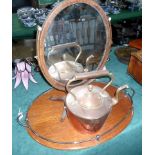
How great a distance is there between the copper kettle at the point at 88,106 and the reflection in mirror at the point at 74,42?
0.12m

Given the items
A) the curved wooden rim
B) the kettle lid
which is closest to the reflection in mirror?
the curved wooden rim

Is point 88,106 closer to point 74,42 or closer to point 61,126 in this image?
point 61,126

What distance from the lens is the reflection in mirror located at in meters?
0.82

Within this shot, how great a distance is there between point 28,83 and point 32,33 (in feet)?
1.49

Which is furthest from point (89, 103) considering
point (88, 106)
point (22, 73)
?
point (22, 73)

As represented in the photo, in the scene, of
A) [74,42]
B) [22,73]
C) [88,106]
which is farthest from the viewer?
[22,73]

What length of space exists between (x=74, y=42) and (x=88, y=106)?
265mm

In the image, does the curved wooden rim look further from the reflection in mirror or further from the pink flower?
the pink flower

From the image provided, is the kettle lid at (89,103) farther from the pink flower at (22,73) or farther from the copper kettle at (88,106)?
the pink flower at (22,73)

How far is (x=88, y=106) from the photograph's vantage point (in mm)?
744

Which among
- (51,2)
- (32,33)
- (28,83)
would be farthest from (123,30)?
(28,83)

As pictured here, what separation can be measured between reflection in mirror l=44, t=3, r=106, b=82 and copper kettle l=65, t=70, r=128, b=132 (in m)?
0.12

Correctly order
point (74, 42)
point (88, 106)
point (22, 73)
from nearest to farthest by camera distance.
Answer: point (88, 106), point (74, 42), point (22, 73)

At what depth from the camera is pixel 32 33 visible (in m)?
1.38
